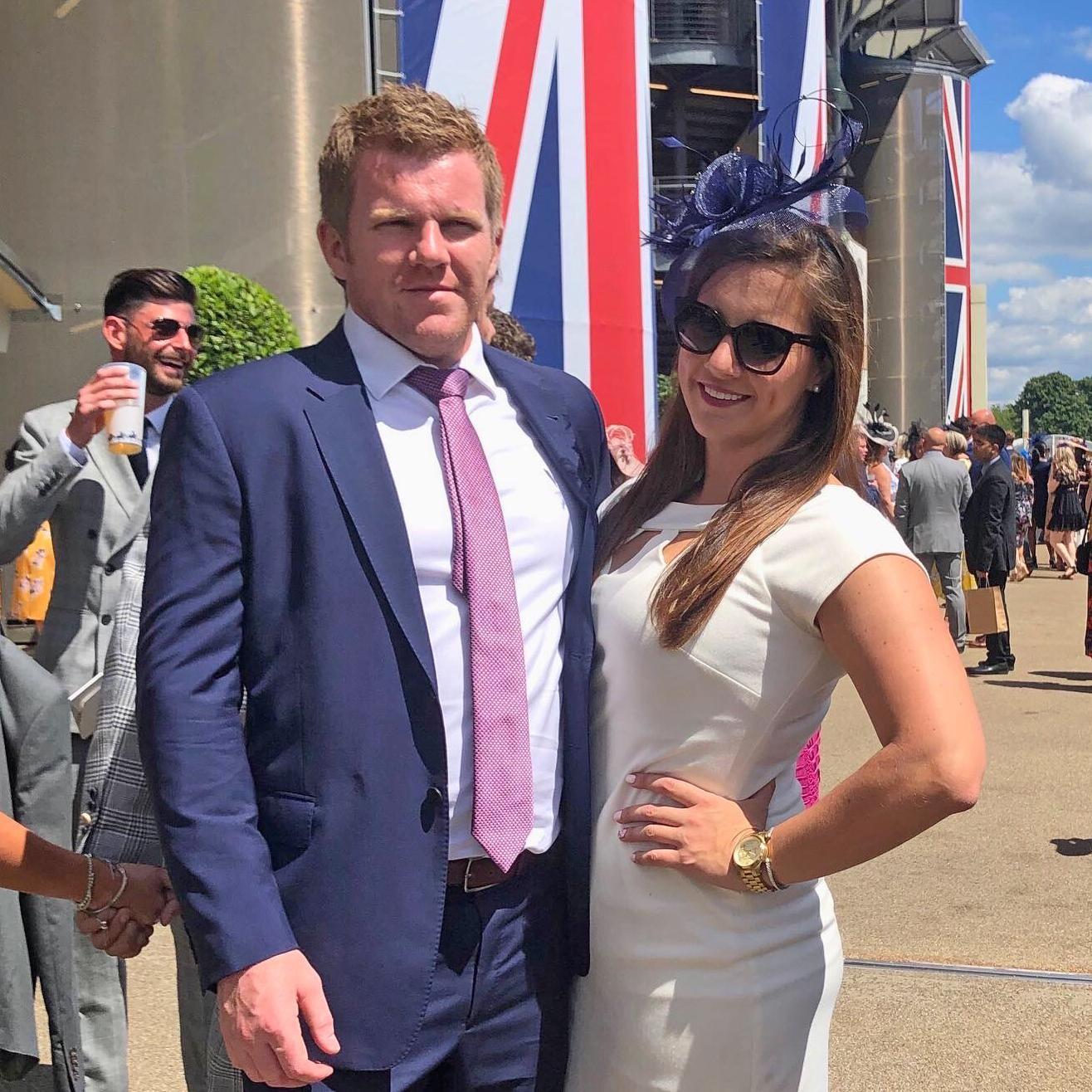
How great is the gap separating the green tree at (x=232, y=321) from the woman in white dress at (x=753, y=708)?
12.5ft

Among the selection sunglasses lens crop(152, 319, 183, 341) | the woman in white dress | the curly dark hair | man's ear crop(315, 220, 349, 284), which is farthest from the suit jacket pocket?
the curly dark hair

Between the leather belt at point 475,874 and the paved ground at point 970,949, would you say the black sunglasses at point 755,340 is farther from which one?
the paved ground at point 970,949

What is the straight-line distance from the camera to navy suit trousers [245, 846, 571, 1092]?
6.35ft

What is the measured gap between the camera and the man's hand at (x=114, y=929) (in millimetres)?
2131

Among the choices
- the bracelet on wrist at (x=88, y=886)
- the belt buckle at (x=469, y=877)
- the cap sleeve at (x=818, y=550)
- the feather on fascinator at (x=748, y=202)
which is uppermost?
the feather on fascinator at (x=748, y=202)

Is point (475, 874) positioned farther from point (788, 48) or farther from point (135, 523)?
point (788, 48)

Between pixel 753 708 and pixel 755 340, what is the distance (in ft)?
1.95

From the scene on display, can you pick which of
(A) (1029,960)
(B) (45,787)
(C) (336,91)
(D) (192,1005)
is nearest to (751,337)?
(B) (45,787)

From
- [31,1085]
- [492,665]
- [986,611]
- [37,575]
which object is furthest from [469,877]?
[986,611]

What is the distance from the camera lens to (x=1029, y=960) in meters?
4.64

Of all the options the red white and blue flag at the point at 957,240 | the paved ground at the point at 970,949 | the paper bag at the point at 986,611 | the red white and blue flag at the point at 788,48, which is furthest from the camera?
the red white and blue flag at the point at 957,240

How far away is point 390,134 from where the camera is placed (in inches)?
79.0

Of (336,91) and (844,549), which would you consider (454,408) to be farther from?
(336,91)

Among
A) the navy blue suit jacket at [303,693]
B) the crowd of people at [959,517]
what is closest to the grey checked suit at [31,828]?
the navy blue suit jacket at [303,693]
